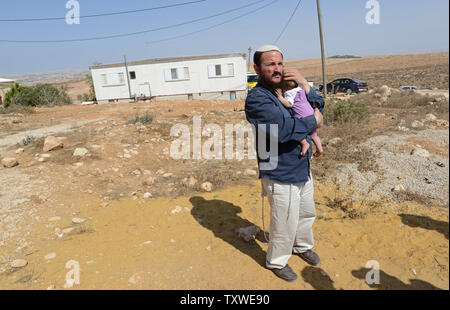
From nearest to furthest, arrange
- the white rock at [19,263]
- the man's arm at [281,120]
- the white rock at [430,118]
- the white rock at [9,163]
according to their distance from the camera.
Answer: the man's arm at [281,120], the white rock at [19,263], the white rock at [9,163], the white rock at [430,118]

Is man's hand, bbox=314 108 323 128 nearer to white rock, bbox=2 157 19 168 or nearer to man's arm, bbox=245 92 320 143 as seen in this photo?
man's arm, bbox=245 92 320 143

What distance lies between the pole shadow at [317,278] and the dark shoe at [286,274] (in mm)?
115

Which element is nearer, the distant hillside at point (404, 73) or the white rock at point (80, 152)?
the distant hillside at point (404, 73)

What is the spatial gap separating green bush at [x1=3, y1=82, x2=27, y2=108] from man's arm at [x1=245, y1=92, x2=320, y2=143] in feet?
63.2

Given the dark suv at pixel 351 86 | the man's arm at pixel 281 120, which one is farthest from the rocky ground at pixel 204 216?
the dark suv at pixel 351 86

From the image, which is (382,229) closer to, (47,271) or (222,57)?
(47,271)

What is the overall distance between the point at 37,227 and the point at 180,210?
175 centimetres

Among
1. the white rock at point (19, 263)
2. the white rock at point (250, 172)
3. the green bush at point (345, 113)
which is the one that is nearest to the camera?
the white rock at point (19, 263)

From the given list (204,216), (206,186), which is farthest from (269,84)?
(206,186)

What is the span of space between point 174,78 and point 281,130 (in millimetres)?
17540

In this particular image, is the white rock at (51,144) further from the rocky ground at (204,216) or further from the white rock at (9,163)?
the white rock at (9,163)

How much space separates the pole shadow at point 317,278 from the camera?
2.27 meters

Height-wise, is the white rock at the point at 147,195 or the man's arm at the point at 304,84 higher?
the man's arm at the point at 304,84
